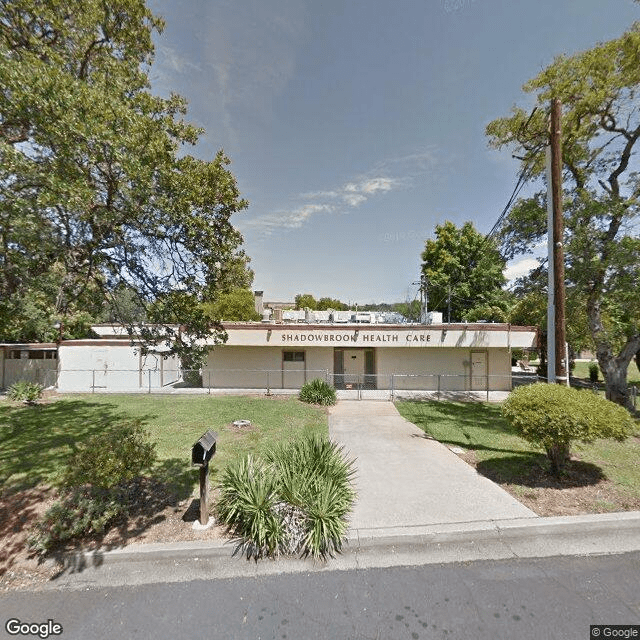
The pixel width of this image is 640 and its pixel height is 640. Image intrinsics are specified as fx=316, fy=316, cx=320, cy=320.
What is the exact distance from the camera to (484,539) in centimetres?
410

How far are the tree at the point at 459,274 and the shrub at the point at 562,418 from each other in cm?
2269

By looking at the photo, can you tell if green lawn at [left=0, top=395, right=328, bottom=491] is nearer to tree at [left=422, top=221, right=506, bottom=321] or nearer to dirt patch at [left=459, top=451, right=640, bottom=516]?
dirt patch at [left=459, top=451, right=640, bottom=516]

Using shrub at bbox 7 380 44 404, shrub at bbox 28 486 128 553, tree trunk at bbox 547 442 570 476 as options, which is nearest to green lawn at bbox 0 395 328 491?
shrub at bbox 7 380 44 404

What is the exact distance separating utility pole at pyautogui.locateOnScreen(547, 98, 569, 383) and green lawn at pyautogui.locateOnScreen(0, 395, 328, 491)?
5.91m

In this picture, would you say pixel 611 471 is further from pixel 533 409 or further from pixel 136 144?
pixel 136 144

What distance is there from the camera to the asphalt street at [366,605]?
9.29ft

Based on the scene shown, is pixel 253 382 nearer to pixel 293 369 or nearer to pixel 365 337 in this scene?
pixel 293 369

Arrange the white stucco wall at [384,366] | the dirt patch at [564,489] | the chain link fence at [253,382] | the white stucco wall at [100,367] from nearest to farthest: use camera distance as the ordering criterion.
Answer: the dirt patch at [564,489]
the chain link fence at [253,382]
the white stucco wall at [100,367]
the white stucco wall at [384,366]

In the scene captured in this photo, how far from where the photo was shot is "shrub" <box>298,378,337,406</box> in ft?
42.7

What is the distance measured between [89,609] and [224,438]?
5252 mm
